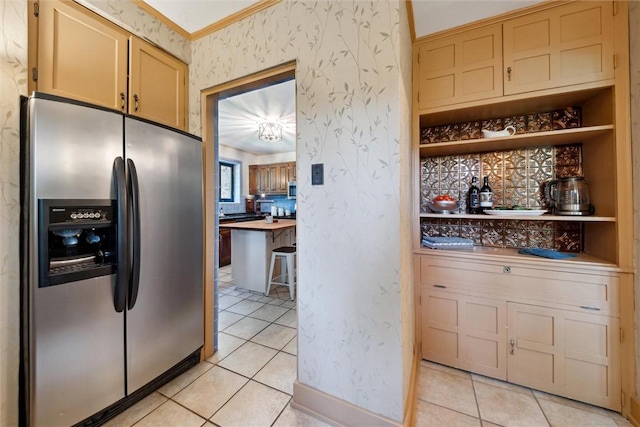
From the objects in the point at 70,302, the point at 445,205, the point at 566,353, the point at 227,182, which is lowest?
the point at 566,353

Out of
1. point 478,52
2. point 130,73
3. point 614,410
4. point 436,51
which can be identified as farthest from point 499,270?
point 130,73

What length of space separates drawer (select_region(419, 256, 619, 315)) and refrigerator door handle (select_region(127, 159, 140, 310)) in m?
1.88

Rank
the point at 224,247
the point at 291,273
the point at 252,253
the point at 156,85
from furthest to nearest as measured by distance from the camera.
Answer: the point at 224,247 < the point at 252,253 < the point at 291,273 < the point at 156,85

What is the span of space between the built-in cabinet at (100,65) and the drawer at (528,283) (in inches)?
90.3

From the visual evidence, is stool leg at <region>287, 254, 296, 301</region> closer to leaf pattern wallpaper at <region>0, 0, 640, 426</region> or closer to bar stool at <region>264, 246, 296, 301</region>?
bar stool at <region>264, 246, 296, 301</region>

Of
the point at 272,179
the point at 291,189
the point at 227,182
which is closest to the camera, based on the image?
the point at 291,189

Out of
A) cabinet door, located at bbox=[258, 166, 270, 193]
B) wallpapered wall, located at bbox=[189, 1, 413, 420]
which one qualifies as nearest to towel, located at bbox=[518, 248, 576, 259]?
wallpapered wall, located at bbox=[189, 1, 413, 420]

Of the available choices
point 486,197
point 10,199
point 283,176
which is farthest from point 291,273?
point 283,176

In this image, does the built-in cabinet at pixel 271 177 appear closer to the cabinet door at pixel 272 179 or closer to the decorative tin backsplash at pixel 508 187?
the cabinet door at pixel 272 179

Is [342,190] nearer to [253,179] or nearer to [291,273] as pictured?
[291,273]

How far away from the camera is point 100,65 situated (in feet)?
4.72

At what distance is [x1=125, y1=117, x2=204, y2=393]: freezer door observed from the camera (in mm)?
1402

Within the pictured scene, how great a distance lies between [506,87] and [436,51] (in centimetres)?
57

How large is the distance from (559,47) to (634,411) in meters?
2.16
